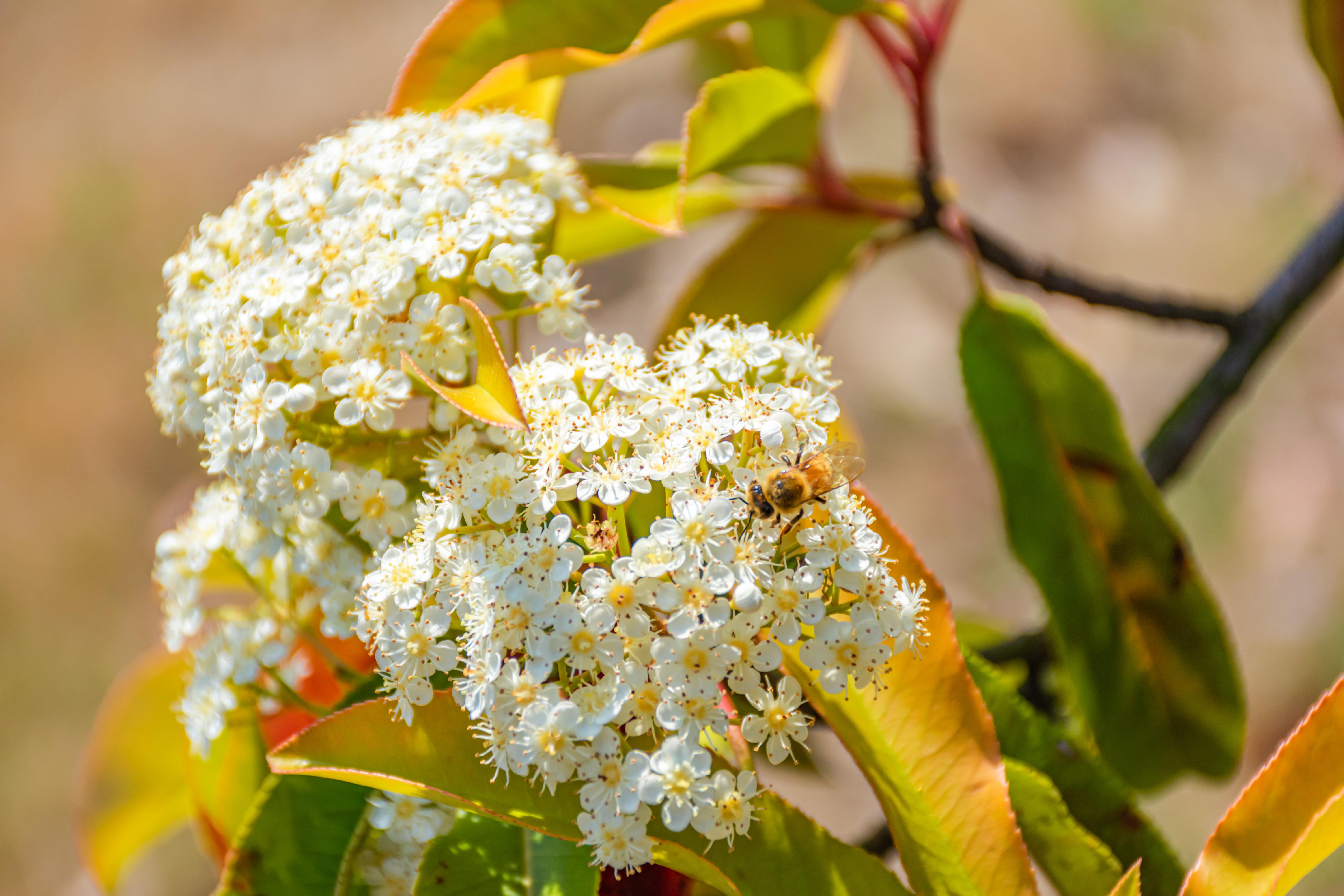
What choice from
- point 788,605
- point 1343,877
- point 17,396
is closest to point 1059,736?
point 788,605

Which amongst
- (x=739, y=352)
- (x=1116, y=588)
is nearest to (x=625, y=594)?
(x=739, y=352)

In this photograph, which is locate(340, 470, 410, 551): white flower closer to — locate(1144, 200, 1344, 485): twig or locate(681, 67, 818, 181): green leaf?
locate(681, 67, 818, 181): green leaf

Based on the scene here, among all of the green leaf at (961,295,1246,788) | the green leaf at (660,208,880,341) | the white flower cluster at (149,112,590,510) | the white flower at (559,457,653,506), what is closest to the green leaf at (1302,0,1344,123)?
the green leaf at (961,295,1246,788)

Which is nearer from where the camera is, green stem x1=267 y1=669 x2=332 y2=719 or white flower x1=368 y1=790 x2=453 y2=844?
white flower x1=368 y1=790 x2=453 y2=844

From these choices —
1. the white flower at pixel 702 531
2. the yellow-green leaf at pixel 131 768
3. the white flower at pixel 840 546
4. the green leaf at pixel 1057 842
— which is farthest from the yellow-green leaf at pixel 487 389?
the yellow-green leaf at pixel 131 768

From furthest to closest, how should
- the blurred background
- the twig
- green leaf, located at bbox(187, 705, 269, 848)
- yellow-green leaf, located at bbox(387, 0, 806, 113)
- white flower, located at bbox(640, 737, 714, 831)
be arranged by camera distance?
the blurred background → the twig → green leaf, located at bbox(187, 705, 269, 848) → yellow-green leaf, located at bbox(387, 0, 806, 113) → white flower, located at bbox(640, 737, 714, 831)

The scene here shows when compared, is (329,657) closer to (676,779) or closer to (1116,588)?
(676,779)

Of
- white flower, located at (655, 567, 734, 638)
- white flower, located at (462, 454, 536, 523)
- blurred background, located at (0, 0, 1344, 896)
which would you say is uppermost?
white flower, located at (462, 454, 536, 523)
